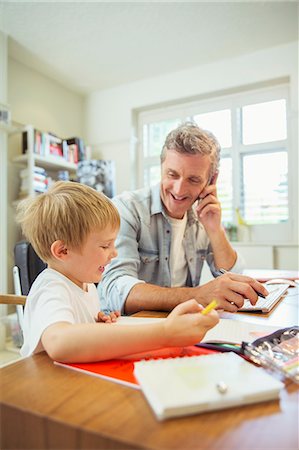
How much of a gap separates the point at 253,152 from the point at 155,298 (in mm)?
2959

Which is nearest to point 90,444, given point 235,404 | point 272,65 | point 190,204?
point 235,404

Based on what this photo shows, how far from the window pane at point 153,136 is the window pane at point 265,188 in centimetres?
108

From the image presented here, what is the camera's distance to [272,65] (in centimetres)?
330

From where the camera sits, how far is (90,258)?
71 centimetres

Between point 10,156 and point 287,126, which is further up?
point 287,126

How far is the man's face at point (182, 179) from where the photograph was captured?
4.21 ft

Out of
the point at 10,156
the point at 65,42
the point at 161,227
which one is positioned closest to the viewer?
the point at 161,227

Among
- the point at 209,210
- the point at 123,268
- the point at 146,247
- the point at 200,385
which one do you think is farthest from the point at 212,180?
the point at 200,385

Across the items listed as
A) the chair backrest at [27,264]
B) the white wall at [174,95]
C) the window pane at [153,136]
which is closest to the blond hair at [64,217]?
the chair backrest at [27,264]

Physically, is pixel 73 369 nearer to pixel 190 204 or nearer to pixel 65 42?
pixel 190 204

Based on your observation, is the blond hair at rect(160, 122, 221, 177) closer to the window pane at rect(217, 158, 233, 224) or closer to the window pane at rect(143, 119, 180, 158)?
the window pane at rect(217, 158, 233, 224)

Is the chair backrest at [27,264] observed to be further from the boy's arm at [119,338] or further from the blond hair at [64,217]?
the boy's arm at [119,338]

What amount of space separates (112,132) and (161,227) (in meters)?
3.09

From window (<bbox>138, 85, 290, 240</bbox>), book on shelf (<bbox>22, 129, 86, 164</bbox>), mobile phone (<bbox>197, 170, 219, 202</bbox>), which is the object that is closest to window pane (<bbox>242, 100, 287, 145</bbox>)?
window (<bbox>138, 85, 290, 240</bbox>)
